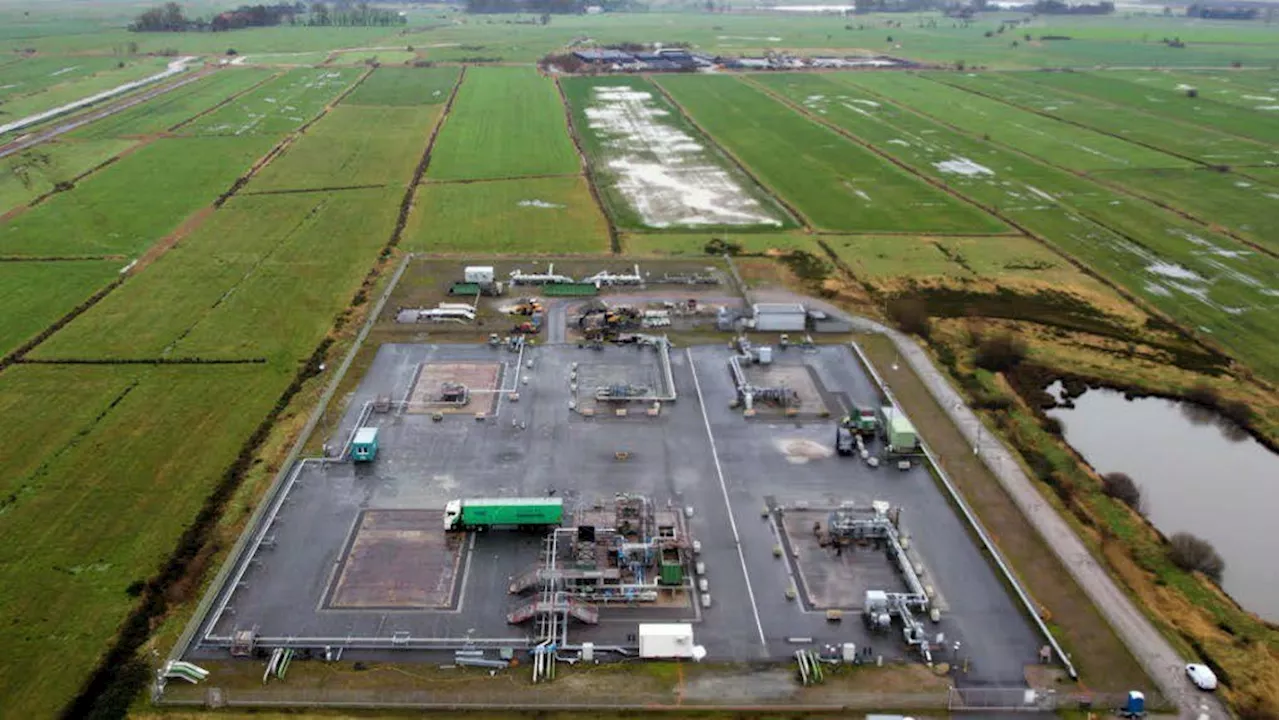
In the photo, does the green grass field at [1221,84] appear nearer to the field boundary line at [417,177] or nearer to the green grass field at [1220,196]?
the green grass field at [1220,196]

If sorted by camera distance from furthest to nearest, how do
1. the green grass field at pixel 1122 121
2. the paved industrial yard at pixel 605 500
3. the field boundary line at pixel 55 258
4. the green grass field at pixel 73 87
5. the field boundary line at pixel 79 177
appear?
the green grass field at pixel 73 87
the green grass field at pixel 1122 121
the field boundary line at pixel 79 177
the field boundary line at pixel 55 258
the paved industrial yard at pixel 605 500

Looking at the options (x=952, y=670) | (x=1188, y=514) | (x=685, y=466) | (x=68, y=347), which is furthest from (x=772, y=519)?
(x=68, y=347)

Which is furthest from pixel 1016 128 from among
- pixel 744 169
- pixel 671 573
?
pixel 671 573

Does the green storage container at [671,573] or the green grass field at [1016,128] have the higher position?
the green grass field at [1016,128]

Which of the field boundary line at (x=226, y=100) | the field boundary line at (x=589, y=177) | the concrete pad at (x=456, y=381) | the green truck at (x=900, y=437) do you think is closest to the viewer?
the green truck at (x=900, y=437)

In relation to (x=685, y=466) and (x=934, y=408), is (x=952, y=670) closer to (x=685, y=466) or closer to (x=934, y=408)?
(x=685, y=466)

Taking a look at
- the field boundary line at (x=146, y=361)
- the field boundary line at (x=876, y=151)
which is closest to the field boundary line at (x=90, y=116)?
the field boundary line at (x=146, y=361)

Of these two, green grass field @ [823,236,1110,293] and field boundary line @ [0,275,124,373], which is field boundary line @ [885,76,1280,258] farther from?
field boundary line @ [0,275,124,373]
